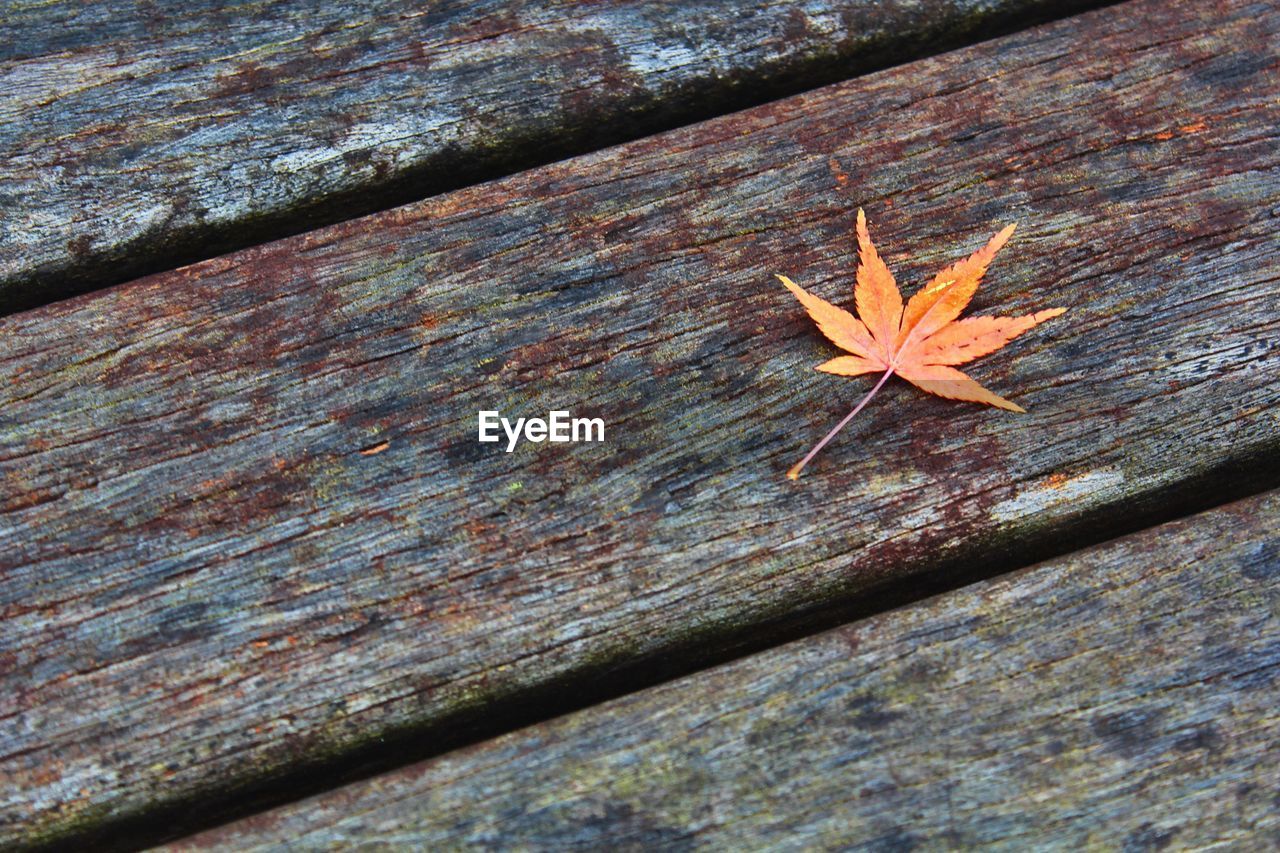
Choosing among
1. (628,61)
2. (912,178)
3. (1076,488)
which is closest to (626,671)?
(1076,488)

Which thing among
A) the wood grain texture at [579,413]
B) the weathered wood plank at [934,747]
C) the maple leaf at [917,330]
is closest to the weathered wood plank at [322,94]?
the wood grain texture at [579,413]

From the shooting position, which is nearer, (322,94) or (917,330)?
(917,330)

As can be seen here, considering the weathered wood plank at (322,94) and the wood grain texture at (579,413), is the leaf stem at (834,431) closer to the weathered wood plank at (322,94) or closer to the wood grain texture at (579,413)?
the wood grain texture at (579,413)

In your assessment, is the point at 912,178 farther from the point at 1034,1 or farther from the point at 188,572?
the point at 188,572

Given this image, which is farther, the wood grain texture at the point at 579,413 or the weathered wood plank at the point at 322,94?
the weathered wood plank at the point at 322,94

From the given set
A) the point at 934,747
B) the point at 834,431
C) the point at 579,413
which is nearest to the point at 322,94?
the point at 579,413

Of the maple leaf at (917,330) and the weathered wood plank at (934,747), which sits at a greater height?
the maple leaf at (917,330)

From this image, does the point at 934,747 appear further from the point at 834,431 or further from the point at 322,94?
the point at 322,94
